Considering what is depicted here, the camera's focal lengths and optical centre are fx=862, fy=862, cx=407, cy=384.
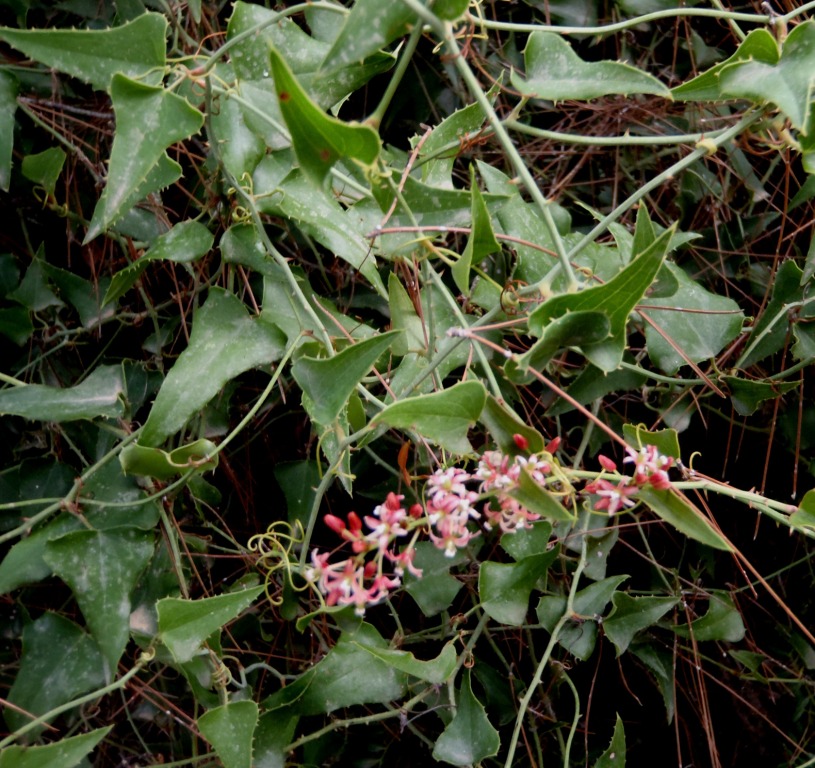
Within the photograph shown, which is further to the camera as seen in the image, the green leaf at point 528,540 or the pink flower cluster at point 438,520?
the green leaf at point 528,540

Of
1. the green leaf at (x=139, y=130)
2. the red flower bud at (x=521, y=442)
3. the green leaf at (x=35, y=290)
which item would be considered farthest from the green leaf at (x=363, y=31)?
the green leaf at (x=35, y=290)

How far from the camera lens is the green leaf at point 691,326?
0.73m

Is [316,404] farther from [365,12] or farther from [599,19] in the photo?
[599,19]

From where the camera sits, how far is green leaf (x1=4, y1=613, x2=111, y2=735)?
2.15 ft

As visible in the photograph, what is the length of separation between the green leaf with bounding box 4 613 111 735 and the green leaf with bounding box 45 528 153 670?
0.15 feet

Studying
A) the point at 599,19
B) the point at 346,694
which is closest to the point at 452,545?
the point at 346,694

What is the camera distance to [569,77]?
583 mm

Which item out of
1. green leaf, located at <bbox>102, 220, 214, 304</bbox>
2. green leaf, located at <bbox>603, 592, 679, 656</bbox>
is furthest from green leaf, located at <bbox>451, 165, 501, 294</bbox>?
green leaf, located at <bbox>603, 592, 679, 656</bbox>

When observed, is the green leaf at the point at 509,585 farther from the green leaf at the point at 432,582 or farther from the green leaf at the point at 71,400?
the green leaf at the point at 71,400

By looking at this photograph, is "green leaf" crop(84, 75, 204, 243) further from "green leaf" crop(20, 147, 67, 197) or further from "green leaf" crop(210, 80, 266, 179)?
"green leaf" crop(20, 147, 67, 197)

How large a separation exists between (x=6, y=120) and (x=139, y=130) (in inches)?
9.4

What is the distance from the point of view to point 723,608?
791mm

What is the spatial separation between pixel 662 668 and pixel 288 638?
1.14 feet

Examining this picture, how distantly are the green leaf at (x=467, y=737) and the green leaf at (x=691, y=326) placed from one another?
0.31 metres
